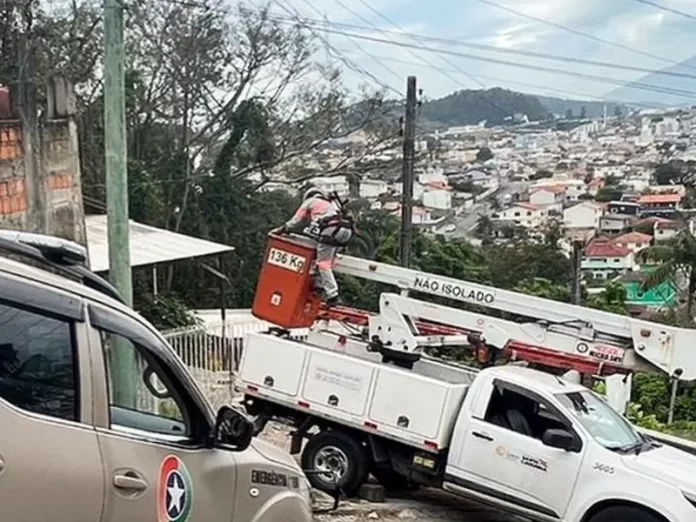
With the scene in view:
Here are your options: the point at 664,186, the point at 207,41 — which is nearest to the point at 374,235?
the point at 207,41

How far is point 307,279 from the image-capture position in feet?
38.3

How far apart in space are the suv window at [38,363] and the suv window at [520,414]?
23.9 ft

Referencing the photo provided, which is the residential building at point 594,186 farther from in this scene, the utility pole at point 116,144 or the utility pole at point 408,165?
the utility pole at point 116,144

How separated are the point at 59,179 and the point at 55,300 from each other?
886cm

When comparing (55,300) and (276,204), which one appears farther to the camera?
(276,204)

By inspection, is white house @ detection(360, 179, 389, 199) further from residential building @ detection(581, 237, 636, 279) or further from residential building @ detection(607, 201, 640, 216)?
residential building @ detection(607, 201, 640, 216)

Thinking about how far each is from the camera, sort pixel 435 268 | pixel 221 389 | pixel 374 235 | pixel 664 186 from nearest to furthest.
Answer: pixel 221 389
pixel 435 268
pixel 374 235
pixel 664 186

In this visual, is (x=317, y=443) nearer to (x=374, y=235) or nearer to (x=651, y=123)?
(x=374, y=235)

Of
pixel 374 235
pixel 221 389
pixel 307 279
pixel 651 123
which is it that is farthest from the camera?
pixel 651 123

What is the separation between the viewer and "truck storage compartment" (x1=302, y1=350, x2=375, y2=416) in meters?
11.3

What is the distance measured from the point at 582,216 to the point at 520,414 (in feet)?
88.9

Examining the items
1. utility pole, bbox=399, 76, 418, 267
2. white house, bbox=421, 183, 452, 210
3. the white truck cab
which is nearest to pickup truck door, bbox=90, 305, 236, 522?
the white truck cab

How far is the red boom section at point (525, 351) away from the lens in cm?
1130

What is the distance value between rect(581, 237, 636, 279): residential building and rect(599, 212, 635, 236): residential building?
0.71 metres
